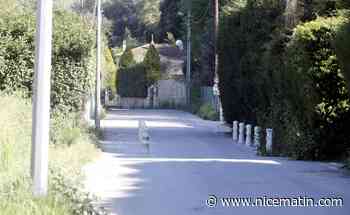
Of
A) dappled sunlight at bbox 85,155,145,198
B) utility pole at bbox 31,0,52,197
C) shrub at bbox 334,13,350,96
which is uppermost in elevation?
shrub at bbox 334,13,350,96

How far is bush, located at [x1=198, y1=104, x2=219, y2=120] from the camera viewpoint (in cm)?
5052

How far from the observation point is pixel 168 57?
91.6 meters

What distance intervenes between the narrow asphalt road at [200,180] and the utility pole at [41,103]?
218cm

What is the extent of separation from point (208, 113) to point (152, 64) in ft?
92.8

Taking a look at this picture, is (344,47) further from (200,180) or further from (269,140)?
(269,140)

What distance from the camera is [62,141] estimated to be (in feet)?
67.3

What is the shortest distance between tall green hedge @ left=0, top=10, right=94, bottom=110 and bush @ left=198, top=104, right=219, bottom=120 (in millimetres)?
27681

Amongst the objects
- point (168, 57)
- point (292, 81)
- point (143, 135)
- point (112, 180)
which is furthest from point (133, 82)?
point (112, 180)

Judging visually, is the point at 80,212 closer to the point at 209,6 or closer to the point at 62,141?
the point at 62,141

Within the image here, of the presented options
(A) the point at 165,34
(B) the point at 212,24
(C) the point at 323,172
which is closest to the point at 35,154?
(C) the point at 323,172

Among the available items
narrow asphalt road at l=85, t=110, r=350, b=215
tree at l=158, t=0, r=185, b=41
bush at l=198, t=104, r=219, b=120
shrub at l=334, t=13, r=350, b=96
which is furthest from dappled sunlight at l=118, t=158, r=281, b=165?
tree at l=158, t=0, r=185, b=41

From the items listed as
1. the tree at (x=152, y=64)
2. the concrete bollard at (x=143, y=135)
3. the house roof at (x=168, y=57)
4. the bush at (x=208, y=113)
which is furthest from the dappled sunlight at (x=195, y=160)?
the house roof at (x=168, y=57)

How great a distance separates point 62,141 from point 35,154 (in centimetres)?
1084

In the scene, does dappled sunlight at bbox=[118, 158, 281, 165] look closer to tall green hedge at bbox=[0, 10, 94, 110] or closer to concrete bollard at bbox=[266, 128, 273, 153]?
concrete bollard at bbox=[266, 128, 273, 153]
